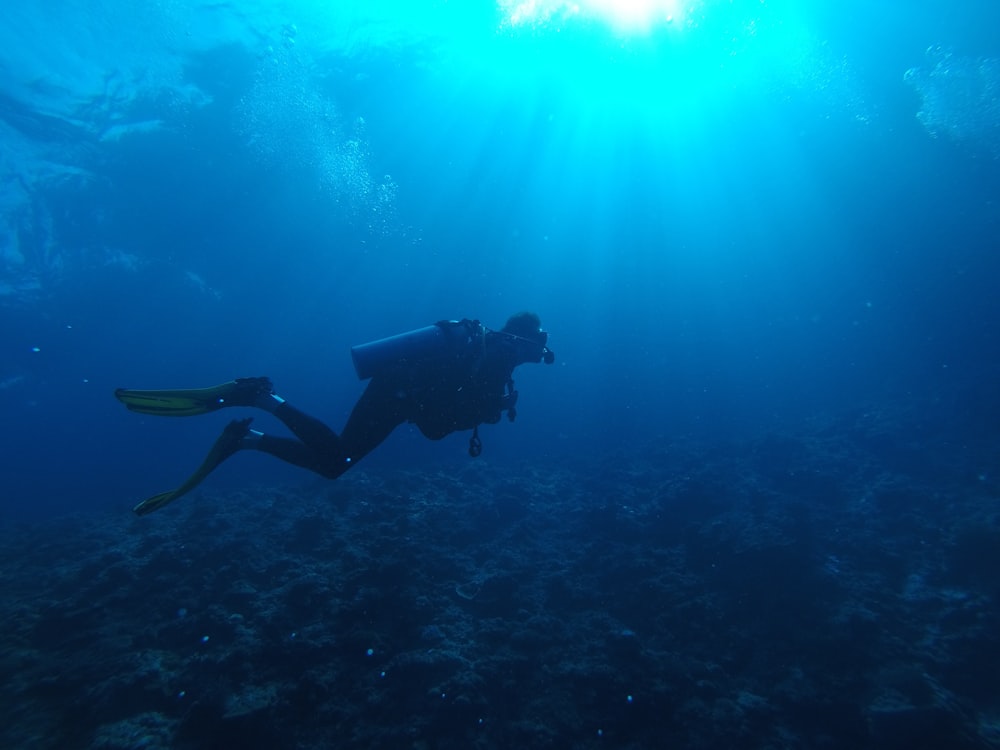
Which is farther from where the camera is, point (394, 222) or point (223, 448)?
point (394, 222)

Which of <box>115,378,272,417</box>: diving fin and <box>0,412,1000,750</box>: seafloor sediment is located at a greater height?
<box>115,378,272,417</box>: diving fin

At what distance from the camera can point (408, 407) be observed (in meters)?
5.60

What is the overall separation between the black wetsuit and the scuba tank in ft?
0.20

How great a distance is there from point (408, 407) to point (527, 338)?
1.75 metres

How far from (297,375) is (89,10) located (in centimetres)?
4315

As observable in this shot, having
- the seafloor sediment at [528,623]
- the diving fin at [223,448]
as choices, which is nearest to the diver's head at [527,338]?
the diving fin at [223,448]

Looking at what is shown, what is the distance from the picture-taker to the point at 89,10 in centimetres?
1898

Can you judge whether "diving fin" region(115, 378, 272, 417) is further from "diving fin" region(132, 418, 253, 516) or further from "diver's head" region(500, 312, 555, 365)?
"diver's head" region(500, 312, 555, 365)

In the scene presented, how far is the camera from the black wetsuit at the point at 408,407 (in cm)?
534

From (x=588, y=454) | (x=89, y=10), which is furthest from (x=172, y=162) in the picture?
(x=588, y=454)

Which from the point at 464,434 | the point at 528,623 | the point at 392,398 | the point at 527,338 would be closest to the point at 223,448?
the point at 392,398

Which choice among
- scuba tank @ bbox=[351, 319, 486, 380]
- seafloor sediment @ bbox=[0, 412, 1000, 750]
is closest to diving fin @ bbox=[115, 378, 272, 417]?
scuba tank @ bbox=[351, 319, 486, 380]

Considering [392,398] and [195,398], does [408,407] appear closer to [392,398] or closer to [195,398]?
[392,398]

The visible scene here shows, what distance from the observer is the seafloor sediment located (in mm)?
5473
